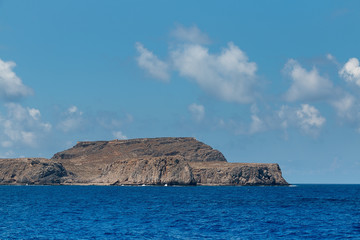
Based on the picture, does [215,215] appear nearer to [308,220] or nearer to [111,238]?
[308,220]

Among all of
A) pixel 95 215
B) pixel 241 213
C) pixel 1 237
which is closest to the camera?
pixel 1 237

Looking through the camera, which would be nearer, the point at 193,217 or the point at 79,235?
the point at 79,235

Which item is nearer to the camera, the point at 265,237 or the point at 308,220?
the point at 265,237

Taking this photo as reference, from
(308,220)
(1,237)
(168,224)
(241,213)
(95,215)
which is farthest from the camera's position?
(241,213)

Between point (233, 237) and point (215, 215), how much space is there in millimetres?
20252

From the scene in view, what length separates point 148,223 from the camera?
5684 centimetres

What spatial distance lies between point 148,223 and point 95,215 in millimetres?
11872

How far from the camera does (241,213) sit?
70.3 metres

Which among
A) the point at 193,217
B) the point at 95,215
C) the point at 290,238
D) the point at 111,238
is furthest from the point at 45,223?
the point at 290,238

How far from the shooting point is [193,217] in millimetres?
63594

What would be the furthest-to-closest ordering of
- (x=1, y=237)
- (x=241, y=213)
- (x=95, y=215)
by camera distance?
(x=241, y=213)
(x=95, y=215)
(x=1, y=237)

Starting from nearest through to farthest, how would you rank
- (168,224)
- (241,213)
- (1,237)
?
(1,237)
(168,224)
(241,213)

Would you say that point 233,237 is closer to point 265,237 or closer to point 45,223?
point 265,237

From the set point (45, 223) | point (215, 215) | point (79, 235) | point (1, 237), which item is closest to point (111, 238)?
point (79, 235)
